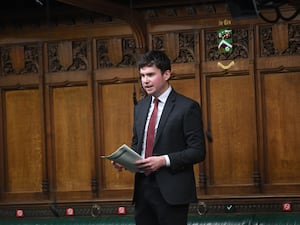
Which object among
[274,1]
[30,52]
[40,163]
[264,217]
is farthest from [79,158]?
[274,1]

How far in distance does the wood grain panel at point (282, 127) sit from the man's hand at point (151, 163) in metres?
3.96

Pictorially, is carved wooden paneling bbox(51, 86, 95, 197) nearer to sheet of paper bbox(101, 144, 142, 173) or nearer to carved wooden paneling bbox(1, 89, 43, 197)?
carved wooden paneling bbox(1, 89, 43, 197)

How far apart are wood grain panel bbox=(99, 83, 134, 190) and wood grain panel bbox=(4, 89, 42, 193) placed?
825 mm

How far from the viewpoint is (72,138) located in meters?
9.83

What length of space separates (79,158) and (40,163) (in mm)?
499

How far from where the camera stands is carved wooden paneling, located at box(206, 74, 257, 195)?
913cm

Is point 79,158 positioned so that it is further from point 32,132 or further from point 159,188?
point 159,188

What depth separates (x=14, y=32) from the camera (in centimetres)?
1003

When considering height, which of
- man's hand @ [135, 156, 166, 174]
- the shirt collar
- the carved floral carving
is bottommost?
man's hand @ [135, 156, 166, 174]

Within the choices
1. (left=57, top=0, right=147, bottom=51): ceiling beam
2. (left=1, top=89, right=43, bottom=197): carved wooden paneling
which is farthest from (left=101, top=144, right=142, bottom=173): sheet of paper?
(left=1, top=89, right=43, bottom=197): carved wooden paneling

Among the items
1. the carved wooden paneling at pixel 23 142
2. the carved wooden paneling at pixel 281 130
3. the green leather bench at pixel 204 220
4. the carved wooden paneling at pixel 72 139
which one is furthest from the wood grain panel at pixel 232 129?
the carved wooden paneling at pixel 23 142

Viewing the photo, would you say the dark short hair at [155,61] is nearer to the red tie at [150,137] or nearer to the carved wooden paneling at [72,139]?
the red tie at [150,137]

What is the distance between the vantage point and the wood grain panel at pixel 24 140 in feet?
32.7

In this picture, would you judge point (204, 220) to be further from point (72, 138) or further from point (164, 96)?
point (164, 96)
